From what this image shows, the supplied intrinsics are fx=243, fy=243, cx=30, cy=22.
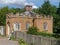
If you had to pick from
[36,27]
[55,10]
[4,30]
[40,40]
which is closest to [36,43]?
[40,40]

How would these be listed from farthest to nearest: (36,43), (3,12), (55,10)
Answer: (55,10)
(3,12)
(36,43)

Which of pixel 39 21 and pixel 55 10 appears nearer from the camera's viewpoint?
pixel 39 21

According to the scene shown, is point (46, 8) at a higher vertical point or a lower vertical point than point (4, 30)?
higher

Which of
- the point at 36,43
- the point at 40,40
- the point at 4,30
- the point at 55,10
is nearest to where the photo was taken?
the point at 40,40

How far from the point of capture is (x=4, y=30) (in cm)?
5253

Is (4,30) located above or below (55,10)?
below

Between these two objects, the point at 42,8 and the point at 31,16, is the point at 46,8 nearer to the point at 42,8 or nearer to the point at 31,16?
the point at 42,8

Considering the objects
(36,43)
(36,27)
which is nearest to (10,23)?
(36,27)

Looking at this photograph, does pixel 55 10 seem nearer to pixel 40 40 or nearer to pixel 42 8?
pixel 42 8

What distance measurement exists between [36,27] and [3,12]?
34.1 metres

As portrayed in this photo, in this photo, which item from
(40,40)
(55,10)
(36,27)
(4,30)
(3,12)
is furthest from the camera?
(55,10)

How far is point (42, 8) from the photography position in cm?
9012

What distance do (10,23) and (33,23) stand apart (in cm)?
460

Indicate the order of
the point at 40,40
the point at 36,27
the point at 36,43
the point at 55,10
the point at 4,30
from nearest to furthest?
the point at 40,40
the point at 36,43
the point at 36,27
the point at 4,30
the point at 55,10
